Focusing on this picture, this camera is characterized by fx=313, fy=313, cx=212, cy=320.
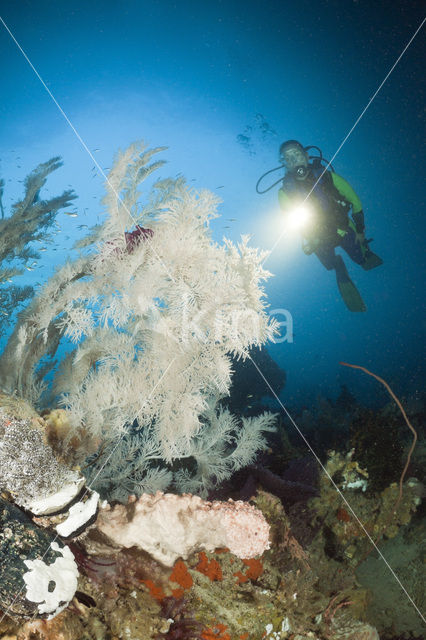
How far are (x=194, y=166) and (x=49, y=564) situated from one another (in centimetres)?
3669

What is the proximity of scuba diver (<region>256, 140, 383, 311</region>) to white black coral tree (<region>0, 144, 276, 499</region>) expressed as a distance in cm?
938

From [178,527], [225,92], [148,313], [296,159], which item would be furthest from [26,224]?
[225,92]

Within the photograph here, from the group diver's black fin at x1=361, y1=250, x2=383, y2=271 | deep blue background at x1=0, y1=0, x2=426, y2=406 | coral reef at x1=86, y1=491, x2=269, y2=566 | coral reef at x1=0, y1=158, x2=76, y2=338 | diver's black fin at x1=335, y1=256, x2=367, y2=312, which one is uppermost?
deep blue background at x1=0, y1=0, x2=426, y2=406

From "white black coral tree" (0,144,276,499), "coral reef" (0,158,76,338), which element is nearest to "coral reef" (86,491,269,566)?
"white black coral tree" (0,144,276,499)

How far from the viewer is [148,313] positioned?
10.2 feet

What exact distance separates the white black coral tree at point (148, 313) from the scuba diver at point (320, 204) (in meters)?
9.38

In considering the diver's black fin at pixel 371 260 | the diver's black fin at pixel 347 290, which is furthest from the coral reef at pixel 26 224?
the diver's black fin at pixel 347 290

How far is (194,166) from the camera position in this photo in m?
33.8

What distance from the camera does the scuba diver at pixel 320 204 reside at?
→ 1135 cm

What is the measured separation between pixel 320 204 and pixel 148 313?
11037 millimetres

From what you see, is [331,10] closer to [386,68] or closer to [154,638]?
[386,68]

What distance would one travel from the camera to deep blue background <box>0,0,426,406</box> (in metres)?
19.4

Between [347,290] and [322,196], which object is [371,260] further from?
[322,196]

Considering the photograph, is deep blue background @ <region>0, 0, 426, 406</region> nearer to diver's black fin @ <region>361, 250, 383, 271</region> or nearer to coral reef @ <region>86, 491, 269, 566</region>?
diver's black fin @ <region>361, 250, 383, 271</region>
